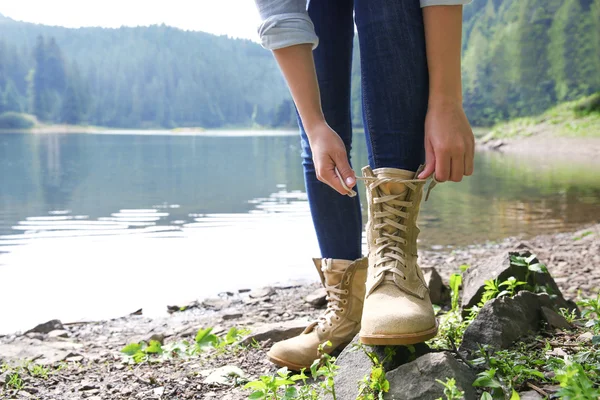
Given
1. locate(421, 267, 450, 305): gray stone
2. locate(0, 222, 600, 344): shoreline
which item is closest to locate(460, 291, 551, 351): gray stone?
locate(421, 267, 450, 305): gray stone

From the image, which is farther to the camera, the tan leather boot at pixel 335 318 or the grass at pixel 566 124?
the grass at pixel 566 124

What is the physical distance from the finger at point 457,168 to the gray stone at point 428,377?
0.40 m

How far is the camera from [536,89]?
179 feet

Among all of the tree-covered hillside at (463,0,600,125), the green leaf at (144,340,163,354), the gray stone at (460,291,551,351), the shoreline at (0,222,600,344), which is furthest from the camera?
the tree-covered hillside at (463,0,600,125)

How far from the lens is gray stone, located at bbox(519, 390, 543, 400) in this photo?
1.18m

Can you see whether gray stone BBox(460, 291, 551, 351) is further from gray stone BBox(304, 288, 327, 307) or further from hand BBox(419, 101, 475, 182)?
gray stone BBox(304, 288, 327, 307)

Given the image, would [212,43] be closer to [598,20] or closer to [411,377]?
[598,20]

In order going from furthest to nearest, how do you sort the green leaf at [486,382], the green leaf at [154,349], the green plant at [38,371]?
the green leaf at [154,349]
the green plant at [38,371]
the green leaf at [486,382]

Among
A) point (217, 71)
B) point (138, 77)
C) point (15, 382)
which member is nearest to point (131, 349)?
point (15, 382)

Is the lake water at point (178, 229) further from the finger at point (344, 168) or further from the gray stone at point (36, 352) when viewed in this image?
the finger at point (344, 168)

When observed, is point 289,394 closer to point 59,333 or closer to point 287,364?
point 287,364

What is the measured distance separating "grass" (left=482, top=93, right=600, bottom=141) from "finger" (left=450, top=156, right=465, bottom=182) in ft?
97.3

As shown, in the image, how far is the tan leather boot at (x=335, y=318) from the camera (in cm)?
168

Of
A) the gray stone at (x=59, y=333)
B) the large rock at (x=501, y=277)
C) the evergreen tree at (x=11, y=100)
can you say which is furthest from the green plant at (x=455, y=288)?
the evergreen tree at (x=11, y=100)
